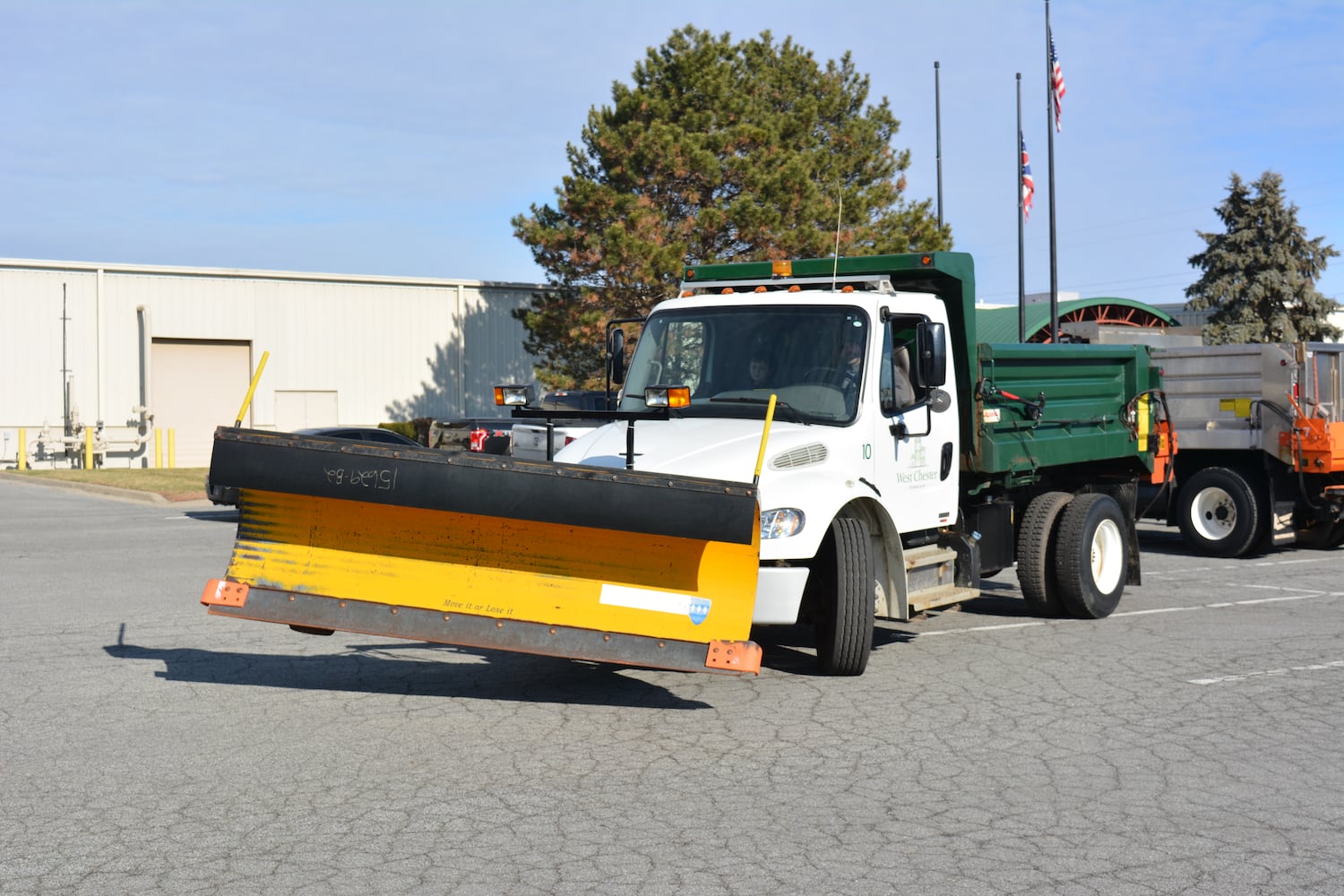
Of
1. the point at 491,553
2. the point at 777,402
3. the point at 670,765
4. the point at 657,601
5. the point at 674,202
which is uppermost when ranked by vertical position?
the point at 674,202

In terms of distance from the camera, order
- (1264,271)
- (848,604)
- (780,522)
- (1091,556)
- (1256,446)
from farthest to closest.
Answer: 1. (1264,271)
2. (1256,446)
3. (1091,556)
4. (848,604)
5. (780,522)

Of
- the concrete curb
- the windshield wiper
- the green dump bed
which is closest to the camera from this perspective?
the windshield wiper

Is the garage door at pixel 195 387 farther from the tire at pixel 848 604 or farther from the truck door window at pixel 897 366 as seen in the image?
the tire at pixel 848 604

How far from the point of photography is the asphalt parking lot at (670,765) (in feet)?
15.8

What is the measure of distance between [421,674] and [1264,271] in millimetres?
49217

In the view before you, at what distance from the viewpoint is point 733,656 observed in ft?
22.2

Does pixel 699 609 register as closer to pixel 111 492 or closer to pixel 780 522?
pixel 780 522

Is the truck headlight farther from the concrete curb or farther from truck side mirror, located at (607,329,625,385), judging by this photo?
the concrete curb

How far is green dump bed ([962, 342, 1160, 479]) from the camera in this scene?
393 inches

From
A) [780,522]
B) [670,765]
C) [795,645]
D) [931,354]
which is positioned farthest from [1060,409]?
[670,765]

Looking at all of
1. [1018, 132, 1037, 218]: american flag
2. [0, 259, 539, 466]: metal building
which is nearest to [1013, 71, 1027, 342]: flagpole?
[1018, 132, 1037, 218]: american flag

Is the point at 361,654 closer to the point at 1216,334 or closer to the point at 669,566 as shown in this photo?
the point at 669,566

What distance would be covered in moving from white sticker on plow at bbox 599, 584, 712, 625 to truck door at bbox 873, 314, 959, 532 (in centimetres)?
194

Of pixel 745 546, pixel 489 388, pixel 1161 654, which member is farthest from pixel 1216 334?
pixel 745 546
